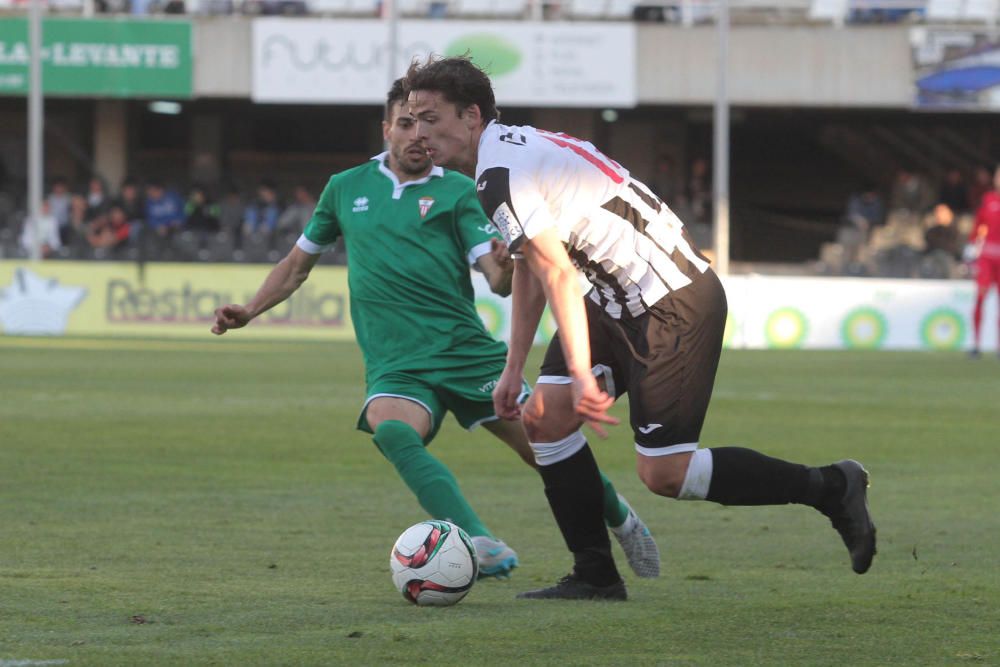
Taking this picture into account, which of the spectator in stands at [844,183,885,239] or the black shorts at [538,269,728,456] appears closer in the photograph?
the black shorts at [538,269,728,456]

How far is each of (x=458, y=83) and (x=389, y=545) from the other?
254 cm

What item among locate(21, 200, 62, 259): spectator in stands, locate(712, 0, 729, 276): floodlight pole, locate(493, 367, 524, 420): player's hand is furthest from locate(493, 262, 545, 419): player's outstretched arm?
locate(21, 200, 62, 259): spectator in stands

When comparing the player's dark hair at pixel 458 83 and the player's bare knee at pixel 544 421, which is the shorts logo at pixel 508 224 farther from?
the player's bare knee at pixel 544 421

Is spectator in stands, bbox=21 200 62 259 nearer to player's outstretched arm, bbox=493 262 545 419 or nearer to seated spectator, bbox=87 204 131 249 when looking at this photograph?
seated spectator, bbox=87 204 131 249

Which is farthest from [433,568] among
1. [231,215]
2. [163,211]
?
[231,215]

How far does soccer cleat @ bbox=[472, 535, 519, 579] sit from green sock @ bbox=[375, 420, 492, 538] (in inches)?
1.6

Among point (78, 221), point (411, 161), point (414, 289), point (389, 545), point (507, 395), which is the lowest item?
point (389, 545)

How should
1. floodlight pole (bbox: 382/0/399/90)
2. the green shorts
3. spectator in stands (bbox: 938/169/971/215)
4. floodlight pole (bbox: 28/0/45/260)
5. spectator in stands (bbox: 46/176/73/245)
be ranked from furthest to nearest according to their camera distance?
spectator in stands (bbox: 938/169/971/215) → floodlight pole (bbox: 382/0/399/90) → spectator in stands (bbox: 46/176/73/245) → floodlight pole (bbox: 28/0/45/260) → the green shorts

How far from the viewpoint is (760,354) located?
23.2 metres

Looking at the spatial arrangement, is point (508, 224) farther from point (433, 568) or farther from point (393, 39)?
point (393, 39)

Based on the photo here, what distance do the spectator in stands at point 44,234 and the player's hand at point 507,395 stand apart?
77.7 ft

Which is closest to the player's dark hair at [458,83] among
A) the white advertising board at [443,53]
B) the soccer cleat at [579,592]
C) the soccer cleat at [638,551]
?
the soccer cleat at [579,592]

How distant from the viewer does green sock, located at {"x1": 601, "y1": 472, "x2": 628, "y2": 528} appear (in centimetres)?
633

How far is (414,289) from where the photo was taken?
22.1 ft
